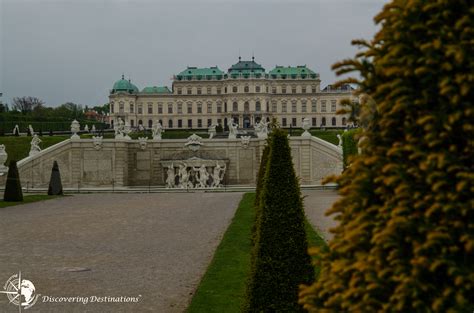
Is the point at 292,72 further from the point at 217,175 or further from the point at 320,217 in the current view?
the point at 320,217

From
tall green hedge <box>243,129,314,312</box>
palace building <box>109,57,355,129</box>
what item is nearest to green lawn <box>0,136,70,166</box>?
tall green hedge <box>243,129,314,312</box>

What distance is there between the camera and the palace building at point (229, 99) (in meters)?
90.0

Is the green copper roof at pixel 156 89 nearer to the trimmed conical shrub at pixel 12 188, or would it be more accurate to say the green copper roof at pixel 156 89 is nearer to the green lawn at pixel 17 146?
the green lawn at pixel 17 146

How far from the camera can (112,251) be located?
9094mm

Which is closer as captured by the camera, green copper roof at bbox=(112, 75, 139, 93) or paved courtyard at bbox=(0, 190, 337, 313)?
paved courtyard at bbox=(0, 190, 337, 313)

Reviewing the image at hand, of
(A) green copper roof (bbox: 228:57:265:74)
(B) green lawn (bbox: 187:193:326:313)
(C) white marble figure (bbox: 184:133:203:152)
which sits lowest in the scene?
(B) green lawn (bbox: 187:193:326:313)

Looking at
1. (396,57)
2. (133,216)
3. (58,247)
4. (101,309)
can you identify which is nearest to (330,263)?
(396,57)

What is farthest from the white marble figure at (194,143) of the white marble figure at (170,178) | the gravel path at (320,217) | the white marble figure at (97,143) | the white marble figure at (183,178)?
the gravel path at (320,217)

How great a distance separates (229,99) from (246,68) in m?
6.03

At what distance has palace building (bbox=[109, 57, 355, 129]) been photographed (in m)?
90.0

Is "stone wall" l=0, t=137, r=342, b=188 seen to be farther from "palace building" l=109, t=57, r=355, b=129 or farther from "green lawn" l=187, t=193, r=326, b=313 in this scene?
"palace building" l=109, t=57, r=355, b=129

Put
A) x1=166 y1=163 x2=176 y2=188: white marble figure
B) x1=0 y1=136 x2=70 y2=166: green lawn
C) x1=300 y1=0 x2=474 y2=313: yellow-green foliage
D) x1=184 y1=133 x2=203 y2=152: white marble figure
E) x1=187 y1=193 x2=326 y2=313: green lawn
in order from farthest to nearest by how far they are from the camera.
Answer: x1=0 y1=136 x2=70 y2=166: green lawn < x1=184 y1=133 x2=203 y2=152: white marble figure < x1=166 y1=163 x2=176 y2=188: white marble figure < x1=187 y1=193 x2=326 y2=313: green lawn < x1=300 y1=0 x2=474 y2=313: yellow-green foliage

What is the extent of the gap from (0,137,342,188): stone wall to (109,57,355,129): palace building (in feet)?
203

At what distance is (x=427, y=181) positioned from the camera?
2.01 metres
